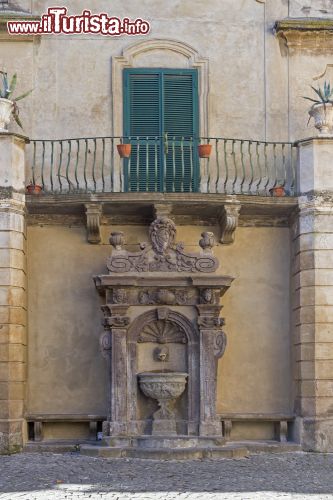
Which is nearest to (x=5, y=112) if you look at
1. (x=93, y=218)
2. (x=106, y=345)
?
(x=93, y=218)

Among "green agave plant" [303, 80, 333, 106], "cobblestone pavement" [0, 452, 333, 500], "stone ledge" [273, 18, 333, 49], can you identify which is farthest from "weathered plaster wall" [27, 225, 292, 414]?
"stone ledge" [273, 18, 333, 49]

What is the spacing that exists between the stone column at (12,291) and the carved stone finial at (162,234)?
2064mm

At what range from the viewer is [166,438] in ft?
59.8

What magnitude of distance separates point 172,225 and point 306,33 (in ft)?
14.1

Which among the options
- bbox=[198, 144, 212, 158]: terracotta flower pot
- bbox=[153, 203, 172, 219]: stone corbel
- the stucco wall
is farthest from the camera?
the stucco wall

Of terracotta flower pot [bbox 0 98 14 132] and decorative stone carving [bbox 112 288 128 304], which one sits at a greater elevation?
terracotta flower pot [bbox 0 98 14 132]

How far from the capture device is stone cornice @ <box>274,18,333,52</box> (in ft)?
67.8

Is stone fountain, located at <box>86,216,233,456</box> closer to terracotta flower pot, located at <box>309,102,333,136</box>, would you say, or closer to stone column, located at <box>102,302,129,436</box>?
stone column, located at <box>102,302,129,436</box>

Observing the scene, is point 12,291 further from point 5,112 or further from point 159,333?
point 5,112

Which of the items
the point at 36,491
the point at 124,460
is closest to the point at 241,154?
the point at 124,460

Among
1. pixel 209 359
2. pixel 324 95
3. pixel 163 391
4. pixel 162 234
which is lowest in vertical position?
pixel 163 391

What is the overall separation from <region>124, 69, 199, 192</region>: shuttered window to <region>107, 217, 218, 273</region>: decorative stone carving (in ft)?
4.40

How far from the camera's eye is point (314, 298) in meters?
19.2

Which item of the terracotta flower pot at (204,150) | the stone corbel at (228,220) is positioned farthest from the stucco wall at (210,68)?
the stone corbel at (228,220)
